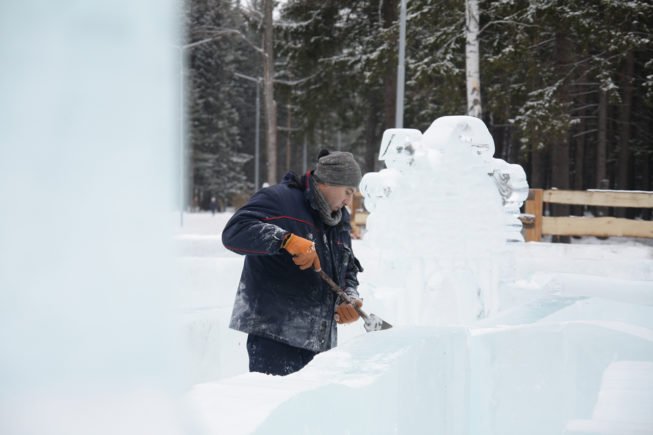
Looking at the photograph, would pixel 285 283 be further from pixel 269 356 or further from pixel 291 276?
pixel 269 356

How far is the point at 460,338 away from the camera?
11.4 feet

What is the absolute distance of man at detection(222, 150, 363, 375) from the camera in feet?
10.9

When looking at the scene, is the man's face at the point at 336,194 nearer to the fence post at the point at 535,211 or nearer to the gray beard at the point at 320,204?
the gray beard at the point at 320,204

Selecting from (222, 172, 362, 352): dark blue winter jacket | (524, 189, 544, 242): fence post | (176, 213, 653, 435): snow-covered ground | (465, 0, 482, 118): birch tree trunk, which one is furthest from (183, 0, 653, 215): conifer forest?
(222, 172, 362, 352): dark blue winter jacket

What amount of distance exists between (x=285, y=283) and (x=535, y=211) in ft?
26.9

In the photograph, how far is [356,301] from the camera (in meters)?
3.62

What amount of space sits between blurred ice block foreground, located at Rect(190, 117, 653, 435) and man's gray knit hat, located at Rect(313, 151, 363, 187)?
30.8 inches

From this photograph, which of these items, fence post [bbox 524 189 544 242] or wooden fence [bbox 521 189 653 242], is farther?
fence post [bbox 524 189 544 242]

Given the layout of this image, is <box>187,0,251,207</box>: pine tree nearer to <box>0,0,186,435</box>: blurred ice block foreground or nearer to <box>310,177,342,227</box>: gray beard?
<box>310,177,342,227</box>: gray beard

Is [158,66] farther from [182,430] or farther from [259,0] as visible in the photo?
[259,0]

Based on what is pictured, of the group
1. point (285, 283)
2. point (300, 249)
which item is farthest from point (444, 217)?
point (300, 249)

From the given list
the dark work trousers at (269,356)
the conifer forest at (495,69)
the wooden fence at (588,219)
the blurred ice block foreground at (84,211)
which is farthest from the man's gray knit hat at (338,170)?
the conifer forest at (495,69)

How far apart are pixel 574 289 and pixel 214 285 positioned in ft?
12.1

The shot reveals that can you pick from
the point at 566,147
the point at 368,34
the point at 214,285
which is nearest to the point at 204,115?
the point at 368,34
